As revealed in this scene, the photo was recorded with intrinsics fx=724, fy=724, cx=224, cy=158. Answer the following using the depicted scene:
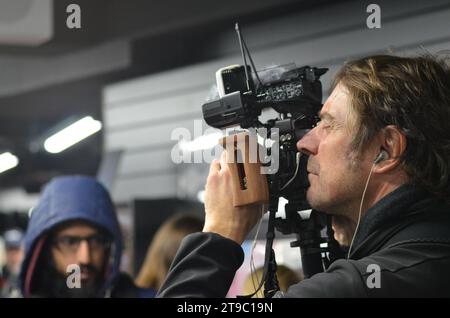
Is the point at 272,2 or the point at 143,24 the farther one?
the point at 143,24

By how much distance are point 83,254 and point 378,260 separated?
1.36 m

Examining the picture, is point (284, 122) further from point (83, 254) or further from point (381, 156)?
point (83, 254)

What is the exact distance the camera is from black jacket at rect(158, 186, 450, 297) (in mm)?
1199

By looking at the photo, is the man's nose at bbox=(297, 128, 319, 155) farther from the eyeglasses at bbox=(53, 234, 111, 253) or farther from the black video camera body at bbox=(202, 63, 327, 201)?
the eyeglasses at bbox=(53, 234, 111, 253)

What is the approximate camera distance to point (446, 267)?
1.24 m

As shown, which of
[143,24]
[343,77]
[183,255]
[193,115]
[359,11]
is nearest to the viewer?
[183,255]

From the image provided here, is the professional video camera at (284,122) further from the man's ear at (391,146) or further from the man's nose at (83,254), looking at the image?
the man's nose at (83,254)

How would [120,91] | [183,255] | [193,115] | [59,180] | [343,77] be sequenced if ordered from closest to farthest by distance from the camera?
[183,255], [343,77], [59,180], [193,115], [120,91]

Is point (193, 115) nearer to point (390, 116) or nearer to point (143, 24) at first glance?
point (143, 24)

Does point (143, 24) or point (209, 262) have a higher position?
point (143, 24)

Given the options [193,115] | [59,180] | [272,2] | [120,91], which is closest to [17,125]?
[120,91]

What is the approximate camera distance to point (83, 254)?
2373 mm
